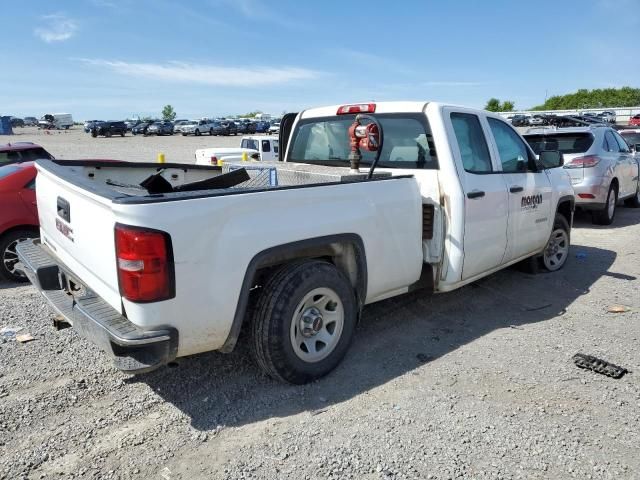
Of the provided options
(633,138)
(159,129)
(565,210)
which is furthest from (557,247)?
(159,129)

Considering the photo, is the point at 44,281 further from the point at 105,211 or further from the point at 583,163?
the point at 583,163

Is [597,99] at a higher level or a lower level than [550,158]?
higher

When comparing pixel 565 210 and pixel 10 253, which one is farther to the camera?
pixel 565 210

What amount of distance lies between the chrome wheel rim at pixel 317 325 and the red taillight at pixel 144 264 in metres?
0.93

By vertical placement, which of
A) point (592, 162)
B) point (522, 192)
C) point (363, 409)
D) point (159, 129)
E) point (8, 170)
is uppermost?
point (159, 129)

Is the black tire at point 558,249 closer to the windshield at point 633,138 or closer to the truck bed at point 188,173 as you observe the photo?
the truck bed at point 188,173

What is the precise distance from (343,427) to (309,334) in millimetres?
675

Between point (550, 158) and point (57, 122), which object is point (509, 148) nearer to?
point (550, 158)

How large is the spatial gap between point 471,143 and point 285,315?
246 cm

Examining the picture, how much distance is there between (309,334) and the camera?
3414 millimetres

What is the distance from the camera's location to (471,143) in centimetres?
448

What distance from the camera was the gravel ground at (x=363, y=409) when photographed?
8.77 ft

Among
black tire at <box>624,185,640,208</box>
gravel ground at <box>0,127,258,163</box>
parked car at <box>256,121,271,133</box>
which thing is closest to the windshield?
black tire at <box>624,185,640,208</box>

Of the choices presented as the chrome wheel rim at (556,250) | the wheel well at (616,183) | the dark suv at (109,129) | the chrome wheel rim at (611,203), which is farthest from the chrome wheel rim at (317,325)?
the dark suv at (109,129)
